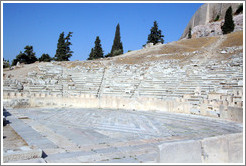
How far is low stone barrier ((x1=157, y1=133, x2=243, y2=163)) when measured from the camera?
3.08 meters

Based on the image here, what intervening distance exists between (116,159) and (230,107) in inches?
262

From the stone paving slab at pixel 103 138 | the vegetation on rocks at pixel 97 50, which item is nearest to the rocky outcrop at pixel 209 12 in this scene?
the vegetation on rocks at pixel 97 50

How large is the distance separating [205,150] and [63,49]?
109 feet

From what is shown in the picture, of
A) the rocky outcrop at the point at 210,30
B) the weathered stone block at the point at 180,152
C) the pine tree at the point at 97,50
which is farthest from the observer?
the rocky outcrop at the point at 210,30

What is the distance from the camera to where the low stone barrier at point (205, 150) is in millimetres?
3076

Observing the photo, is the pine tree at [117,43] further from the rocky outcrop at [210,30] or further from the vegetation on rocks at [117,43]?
the rocky outcrop at [210,30]

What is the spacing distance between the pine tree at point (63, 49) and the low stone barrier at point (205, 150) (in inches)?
1289

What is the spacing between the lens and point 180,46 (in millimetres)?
27938

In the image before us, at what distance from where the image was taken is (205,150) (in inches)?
130

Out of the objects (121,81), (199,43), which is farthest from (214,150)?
(199,43)

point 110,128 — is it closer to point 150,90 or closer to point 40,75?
point 150,90

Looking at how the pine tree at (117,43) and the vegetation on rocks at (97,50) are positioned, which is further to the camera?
the pine tree at (117,43)

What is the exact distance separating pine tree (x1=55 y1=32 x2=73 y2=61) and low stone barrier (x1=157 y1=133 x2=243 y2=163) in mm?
32748

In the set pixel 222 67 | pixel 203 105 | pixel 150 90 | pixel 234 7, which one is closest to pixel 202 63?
pixel 222 67
